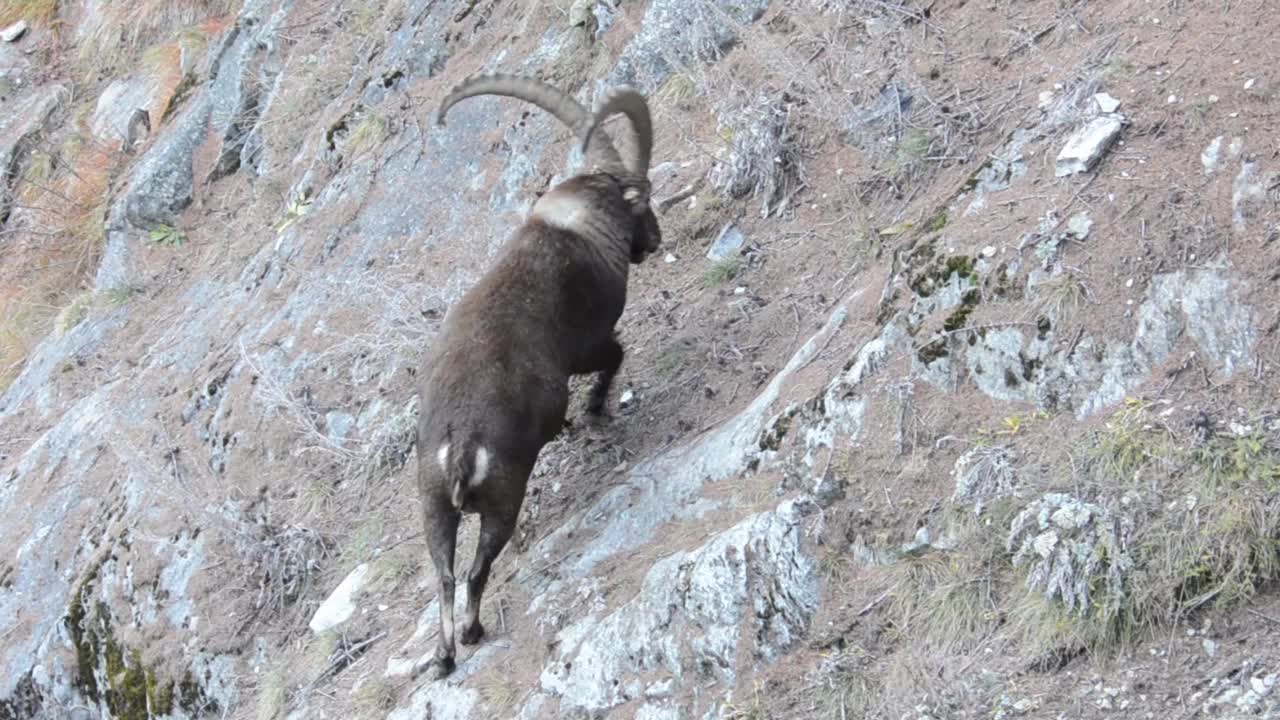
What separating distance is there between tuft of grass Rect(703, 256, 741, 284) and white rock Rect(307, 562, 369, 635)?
8.73 ft

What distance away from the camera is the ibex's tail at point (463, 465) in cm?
636

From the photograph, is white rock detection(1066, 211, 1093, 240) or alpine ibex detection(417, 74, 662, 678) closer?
white rock detection(1066, 211, 1093, 240)

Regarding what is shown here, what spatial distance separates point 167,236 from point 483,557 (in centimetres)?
831

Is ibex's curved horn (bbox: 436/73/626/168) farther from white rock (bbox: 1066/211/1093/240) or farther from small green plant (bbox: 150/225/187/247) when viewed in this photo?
small green plant (bbox: 150/225/187/247)

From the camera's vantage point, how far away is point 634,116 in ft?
25.6

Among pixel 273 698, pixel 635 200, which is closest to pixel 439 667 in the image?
pixel 273 698

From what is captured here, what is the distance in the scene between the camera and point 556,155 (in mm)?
10055

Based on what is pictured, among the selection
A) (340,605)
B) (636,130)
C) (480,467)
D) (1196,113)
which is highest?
(636,130)

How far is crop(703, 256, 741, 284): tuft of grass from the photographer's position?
8.27 m

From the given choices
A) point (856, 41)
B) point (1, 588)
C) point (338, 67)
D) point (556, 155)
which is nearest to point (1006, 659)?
point (856, 41)

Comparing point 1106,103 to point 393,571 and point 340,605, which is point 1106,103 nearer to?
point 393,571

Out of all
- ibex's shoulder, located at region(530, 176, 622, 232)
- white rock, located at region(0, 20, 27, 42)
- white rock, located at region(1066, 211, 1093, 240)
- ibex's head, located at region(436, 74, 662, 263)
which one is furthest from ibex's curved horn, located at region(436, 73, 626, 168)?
white rock, located at region(0, 20, 27, 42)

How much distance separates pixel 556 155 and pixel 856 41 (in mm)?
2450

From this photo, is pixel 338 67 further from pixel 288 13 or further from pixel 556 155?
pixel 556 155
